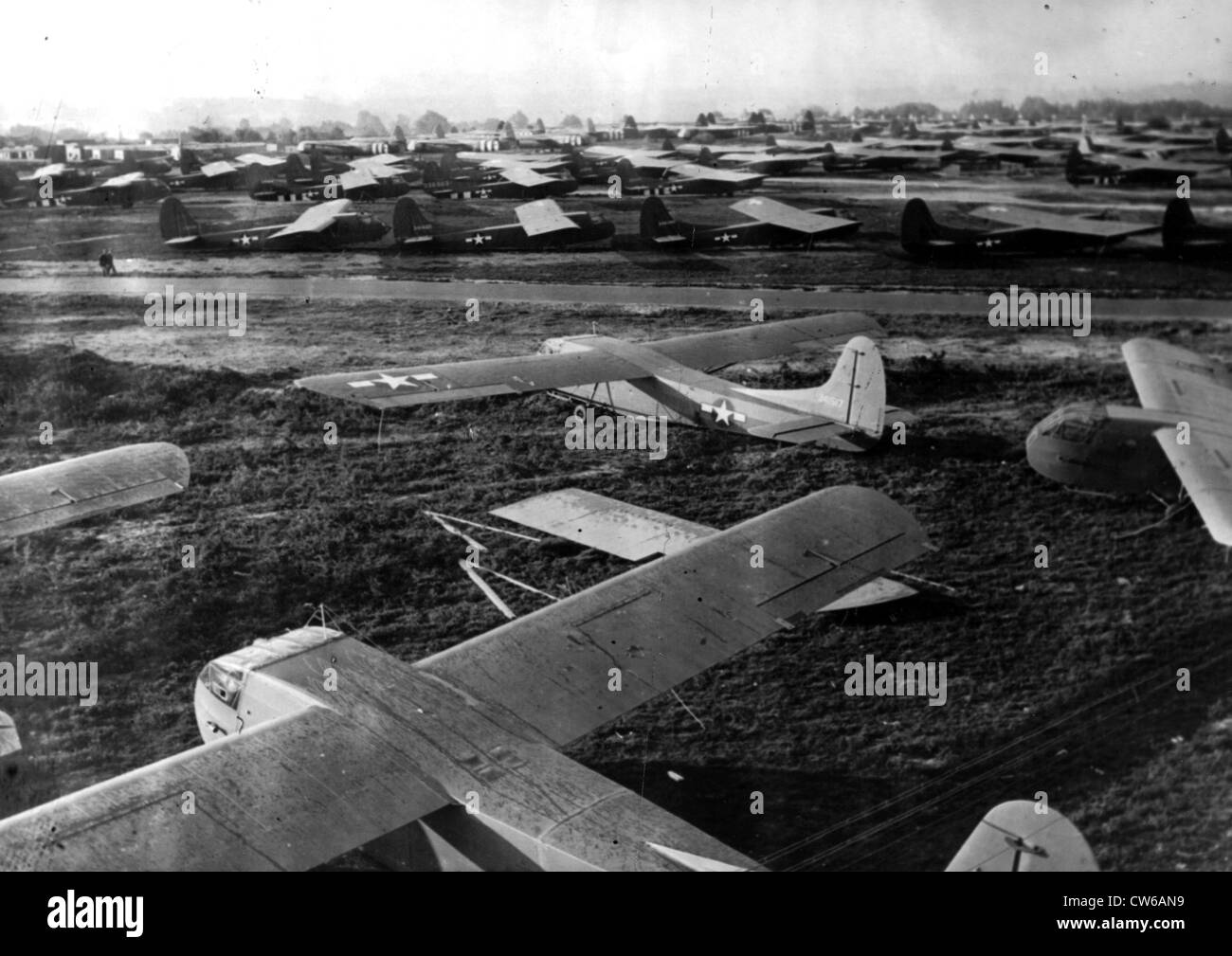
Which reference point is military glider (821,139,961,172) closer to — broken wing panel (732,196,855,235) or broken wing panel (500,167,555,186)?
broken wing panel (732,196,855,235)

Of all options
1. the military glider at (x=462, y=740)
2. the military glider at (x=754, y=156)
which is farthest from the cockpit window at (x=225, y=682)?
the military glider at (x=754, y=156)

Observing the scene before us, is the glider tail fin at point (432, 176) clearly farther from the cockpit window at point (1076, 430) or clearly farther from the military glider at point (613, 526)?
the cockpit window at point (1076, 430)

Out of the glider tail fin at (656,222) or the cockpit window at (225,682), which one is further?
the glider tail fin at (656,222)

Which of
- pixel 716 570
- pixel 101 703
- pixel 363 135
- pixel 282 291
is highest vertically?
pixel 363 135

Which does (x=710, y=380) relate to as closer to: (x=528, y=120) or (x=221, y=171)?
(x=528, y=120)
